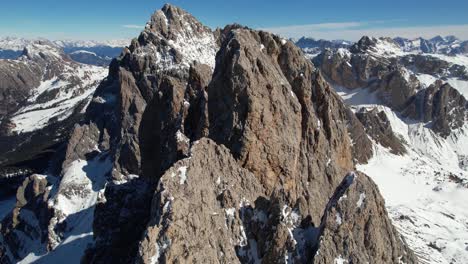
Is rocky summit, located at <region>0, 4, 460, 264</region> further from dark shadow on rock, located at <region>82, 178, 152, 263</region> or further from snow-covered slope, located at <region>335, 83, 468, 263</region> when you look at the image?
snow-covered slope, located at <region>335, 83, 468, 263</region>

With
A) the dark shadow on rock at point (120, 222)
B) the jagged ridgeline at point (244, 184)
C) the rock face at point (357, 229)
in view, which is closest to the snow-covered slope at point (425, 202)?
the jagged ridgeline at point (244, 184)

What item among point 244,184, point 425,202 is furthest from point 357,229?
point 425,202

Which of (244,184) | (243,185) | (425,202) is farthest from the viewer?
(425,202)

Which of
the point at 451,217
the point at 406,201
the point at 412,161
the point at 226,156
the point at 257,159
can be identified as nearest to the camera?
the point at 226,156

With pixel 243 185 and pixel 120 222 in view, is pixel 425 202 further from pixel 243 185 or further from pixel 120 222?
pixel 120 222

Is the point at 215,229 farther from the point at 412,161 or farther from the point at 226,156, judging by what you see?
the point at 412,161

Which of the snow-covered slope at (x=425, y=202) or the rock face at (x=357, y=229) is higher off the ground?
the rock face at (x=357, y=229)

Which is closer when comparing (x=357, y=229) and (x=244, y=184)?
(x=357, y=229)

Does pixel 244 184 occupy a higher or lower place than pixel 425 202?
higher

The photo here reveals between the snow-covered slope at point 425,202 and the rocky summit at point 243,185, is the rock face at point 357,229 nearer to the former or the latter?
the rocky summit at point 243,185

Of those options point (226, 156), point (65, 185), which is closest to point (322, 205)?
point (226, 156)

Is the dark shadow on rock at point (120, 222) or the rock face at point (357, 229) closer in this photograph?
the rock face at point (357, 229)
